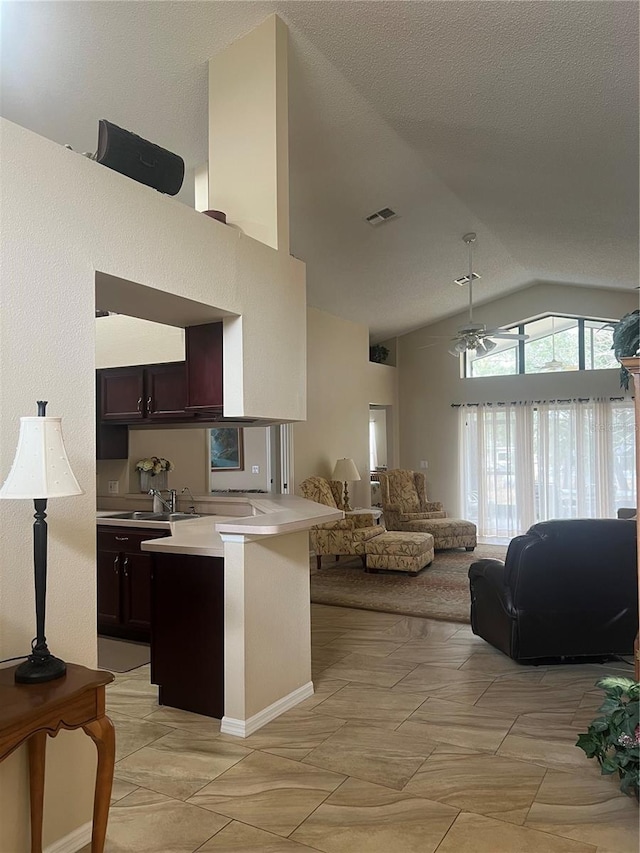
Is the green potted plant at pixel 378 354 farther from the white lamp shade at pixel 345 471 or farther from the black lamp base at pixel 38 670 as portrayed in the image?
the black lamp base at pixel 38 670

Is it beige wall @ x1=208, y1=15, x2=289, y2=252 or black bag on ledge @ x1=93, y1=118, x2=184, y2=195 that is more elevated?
beige wall @ x1=208, y1=15, x2=289, y2=252

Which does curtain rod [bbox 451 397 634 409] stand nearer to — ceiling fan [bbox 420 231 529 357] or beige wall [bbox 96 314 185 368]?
ceiling fan [bbox 420 231 529 357]

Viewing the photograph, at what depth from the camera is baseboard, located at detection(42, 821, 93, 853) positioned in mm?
2139

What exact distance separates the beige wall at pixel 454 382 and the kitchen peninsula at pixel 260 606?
6.21 meters

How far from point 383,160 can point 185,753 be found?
4.12 metres

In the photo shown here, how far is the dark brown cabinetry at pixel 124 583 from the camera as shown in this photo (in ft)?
15.0

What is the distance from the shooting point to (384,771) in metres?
2.75

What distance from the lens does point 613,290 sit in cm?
849

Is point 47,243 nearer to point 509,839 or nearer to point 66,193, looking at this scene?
point 66,193

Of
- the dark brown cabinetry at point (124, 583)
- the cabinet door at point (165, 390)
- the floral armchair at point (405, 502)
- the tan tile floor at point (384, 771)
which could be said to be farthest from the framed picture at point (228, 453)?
the tan tile floor at point (384, 771)

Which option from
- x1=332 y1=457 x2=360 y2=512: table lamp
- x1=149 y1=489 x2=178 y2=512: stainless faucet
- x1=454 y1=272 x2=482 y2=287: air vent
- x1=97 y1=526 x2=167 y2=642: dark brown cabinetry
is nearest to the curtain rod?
x1=454 y1=272 x2=482 y2=287: air vent

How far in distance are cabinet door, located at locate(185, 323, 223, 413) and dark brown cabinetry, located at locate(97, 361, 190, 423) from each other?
1181 mm

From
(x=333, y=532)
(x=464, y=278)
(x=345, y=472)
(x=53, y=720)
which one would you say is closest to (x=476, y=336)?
(x=464, y=278)

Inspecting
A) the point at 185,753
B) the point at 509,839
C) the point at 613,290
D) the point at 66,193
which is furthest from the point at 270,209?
the point at 613,290
